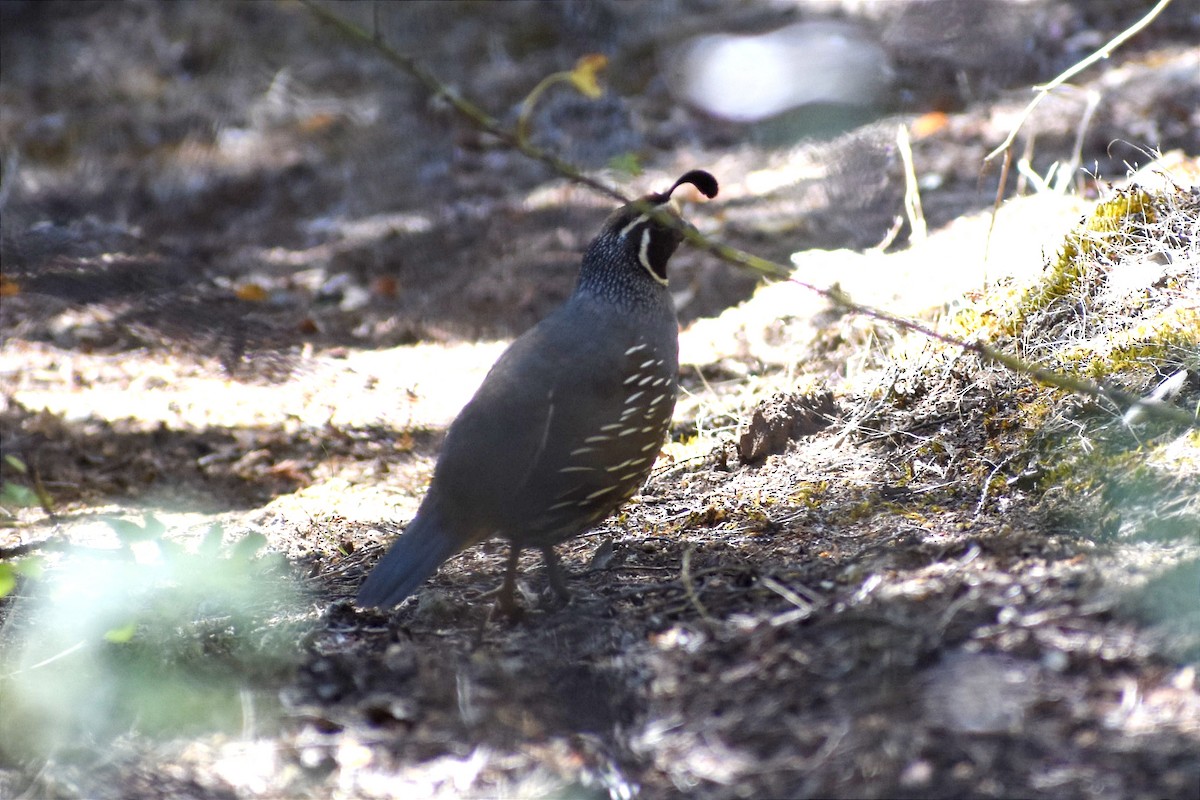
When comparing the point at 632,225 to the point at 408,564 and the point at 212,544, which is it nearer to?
the point at 408,564

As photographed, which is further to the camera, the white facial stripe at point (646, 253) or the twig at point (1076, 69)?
the white facial stripe at point (646, 253)

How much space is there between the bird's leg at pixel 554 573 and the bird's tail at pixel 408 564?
33 centimetres

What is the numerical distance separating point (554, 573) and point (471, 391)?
2.55 meters

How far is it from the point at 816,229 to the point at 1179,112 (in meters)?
2.73

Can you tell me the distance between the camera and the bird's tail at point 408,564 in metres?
3.18

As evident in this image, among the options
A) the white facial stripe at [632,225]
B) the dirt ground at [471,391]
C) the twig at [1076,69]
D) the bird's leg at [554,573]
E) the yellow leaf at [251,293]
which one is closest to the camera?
the dirt ground at [471,391]

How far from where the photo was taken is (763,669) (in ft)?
8.66

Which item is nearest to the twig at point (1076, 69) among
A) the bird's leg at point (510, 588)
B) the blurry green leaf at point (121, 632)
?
the bird's leg at point (510, 588)

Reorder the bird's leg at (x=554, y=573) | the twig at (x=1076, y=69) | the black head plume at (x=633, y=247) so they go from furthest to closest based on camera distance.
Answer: the black head plume at (x=633, y=247)
the twig at (x=1076, y=69)
the bird's leg at (x=554, y=573)

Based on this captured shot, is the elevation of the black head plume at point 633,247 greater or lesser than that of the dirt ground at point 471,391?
greater

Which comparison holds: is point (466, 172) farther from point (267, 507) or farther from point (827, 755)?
point (827, 755)

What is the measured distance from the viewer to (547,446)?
11.1ft

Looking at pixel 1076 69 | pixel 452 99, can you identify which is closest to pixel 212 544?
pixel 452 99

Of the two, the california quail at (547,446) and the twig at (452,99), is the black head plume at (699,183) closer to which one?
the california quail at (547,446)
